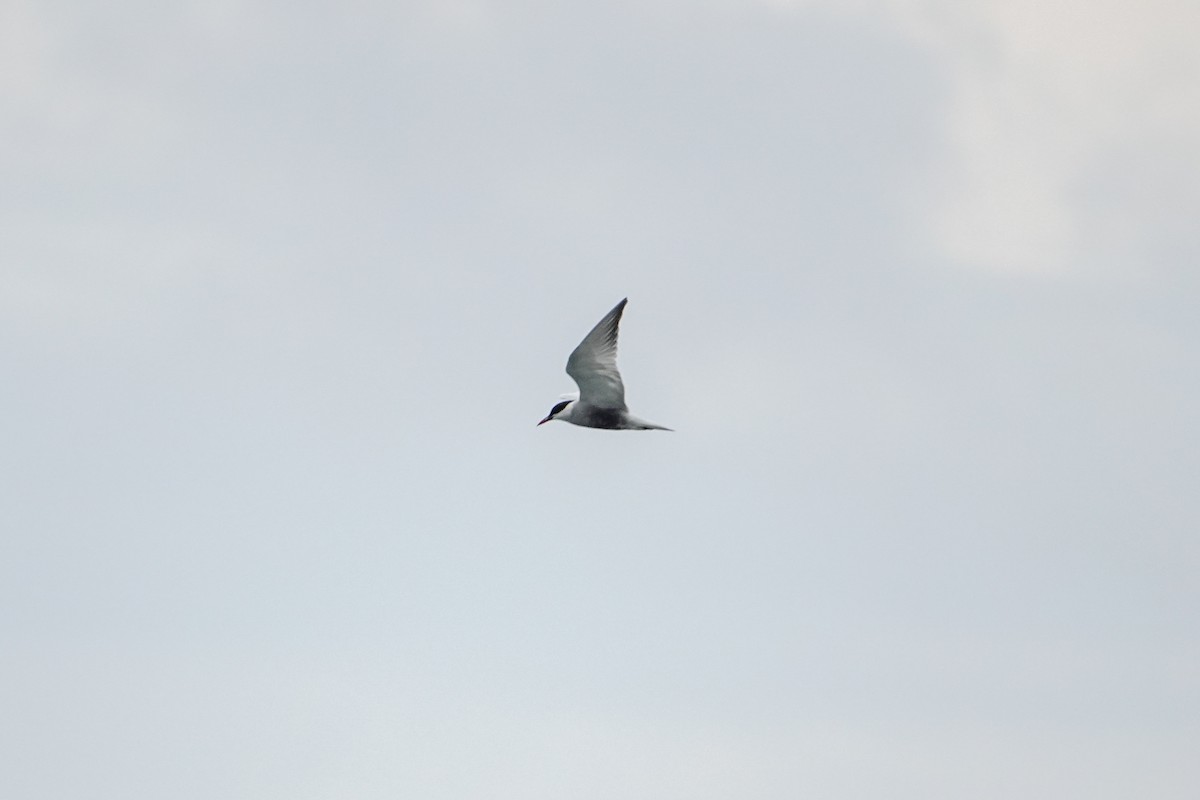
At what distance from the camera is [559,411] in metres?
66.8

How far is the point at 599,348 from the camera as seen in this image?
63.2 m

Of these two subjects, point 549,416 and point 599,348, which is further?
point 549,416

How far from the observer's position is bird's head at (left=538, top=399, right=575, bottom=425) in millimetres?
66312

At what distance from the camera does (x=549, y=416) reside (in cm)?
6738

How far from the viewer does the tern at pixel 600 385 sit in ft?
207

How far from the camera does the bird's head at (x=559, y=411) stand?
66.3 m

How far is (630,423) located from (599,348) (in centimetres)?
299

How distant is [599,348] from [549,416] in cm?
494

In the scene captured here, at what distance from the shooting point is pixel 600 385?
211 ft

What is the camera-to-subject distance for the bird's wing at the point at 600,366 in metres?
62.9

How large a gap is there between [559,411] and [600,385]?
3012 millimetres

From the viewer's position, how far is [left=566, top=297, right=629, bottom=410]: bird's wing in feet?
206

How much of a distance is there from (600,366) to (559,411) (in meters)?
3.71
